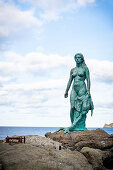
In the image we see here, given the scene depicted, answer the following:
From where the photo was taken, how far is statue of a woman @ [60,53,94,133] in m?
14.7

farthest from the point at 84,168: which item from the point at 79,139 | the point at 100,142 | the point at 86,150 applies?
the point at 79,139

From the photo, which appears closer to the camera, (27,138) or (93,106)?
(27,138)

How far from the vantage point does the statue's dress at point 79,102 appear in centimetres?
1465

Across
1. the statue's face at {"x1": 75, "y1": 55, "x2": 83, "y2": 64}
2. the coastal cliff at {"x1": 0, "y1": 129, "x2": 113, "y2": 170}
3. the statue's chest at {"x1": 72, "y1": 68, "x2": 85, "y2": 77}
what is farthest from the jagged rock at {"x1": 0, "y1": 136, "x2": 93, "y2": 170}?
the statue's face at {"x1": 75, "y1": 55, "x2": 83, "y2": 64}

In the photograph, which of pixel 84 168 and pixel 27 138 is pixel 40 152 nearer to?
pixel 84 168

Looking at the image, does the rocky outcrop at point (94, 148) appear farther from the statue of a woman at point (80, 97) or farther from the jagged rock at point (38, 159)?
the statue of a woman at point (80, 97)

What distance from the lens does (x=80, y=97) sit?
14.8 metres

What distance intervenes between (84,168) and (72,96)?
7046mm

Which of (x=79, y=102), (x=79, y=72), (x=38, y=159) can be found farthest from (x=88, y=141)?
(x=79, y=72)

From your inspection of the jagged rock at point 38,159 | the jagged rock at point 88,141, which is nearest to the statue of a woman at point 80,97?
the jagged rock at point 88,141

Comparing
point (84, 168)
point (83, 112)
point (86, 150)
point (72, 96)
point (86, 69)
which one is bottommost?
point (84, 168)

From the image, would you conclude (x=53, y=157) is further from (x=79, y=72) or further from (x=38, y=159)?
(x=79, y=72)

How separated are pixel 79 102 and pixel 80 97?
297 mm

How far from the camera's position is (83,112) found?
14695 mm
